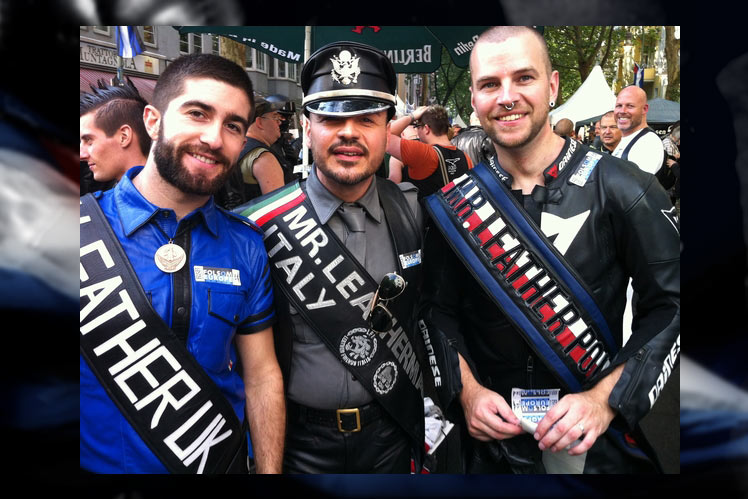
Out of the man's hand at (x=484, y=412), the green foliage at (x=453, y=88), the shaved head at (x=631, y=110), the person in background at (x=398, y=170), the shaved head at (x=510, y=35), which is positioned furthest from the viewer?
the person in background at (x=398, y=170)

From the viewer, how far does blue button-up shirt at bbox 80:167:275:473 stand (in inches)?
101

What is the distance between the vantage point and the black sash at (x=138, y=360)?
102 inches

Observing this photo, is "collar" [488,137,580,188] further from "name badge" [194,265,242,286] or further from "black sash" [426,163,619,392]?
"name badge" [194,265,242,286]

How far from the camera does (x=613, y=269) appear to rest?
2.56 meters

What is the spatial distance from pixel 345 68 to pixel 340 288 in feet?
3.31

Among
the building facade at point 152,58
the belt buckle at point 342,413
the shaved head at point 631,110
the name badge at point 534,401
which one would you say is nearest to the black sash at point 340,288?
the belt buckle at point 342,413

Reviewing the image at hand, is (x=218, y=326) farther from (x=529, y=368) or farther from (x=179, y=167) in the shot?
(x=529, y=368)

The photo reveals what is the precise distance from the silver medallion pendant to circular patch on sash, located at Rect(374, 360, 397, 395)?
1.00 metres

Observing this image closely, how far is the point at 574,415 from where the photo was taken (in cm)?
250

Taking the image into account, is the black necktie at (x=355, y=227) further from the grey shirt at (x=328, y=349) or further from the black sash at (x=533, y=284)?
the black sash at (x=533, y=284)

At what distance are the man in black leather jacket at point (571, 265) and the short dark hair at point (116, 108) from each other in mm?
1555

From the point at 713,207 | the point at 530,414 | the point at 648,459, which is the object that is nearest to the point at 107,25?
the point at 530,414

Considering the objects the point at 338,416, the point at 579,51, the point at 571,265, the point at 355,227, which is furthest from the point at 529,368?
the point at 579,51

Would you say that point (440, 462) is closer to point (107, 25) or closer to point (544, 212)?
point (544, 212)
